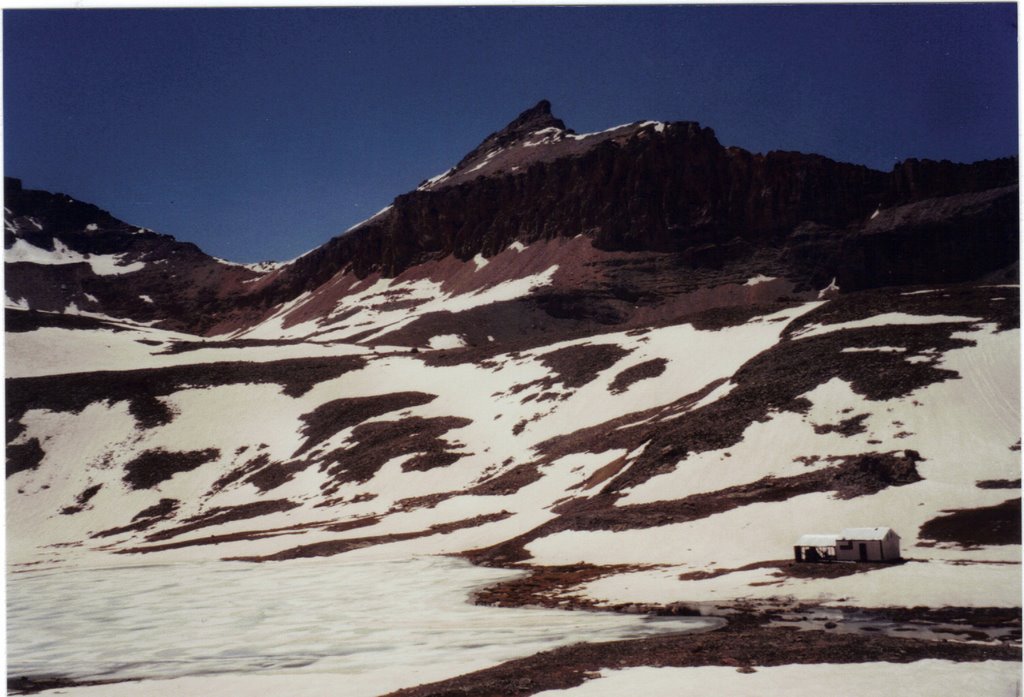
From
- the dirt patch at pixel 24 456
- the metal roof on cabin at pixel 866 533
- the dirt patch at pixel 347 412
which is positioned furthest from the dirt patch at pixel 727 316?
the dirt patch at pixel 24 456

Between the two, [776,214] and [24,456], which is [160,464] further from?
[776,214]

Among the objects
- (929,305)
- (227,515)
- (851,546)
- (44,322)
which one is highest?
(44,322)

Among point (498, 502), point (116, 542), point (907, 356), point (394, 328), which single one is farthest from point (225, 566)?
point (394, 328)

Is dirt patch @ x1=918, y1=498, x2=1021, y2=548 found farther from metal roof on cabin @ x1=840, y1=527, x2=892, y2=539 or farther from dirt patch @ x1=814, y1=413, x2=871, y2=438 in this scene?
dirt patch @ x1=814, y1=413, x2=871, y2=438

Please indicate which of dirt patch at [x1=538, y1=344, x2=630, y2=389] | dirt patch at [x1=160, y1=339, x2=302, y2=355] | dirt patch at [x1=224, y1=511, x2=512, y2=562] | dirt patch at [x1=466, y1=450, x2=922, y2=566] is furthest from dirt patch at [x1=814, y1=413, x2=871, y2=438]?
dirt patch at [x1=160, y1=339, x2=302, y2=355]

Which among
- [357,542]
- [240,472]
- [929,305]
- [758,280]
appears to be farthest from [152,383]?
[758,280]

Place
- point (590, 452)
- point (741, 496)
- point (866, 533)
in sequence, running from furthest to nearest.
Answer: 1. point (590, 452)
2. point (741, 496)
3. point (866, 533)

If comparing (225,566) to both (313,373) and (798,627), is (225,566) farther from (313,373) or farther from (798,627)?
(313,373)
